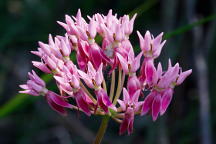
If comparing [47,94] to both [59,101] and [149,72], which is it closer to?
[59,101]

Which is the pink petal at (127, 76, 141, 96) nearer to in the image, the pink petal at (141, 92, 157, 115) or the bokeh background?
the pink petal at (141, 92, 157, 115)

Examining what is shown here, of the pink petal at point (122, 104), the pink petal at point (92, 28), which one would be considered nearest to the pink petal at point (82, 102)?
the pink petal at point (122, 104)

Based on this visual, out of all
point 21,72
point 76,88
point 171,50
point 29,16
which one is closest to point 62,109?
point 76,88

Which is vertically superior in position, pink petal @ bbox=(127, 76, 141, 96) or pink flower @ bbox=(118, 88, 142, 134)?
pink petal @ bbox=(127, 76, 141, 96)

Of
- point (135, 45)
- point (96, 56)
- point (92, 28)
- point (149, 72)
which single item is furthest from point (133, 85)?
point (135, 45)

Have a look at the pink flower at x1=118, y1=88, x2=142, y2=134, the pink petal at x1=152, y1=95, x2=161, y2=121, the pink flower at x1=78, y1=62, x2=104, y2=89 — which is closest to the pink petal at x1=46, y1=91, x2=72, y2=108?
the pink flower at x1=78, y1=62, x2=104, y2=89

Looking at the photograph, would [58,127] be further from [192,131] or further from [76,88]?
[76,88]
